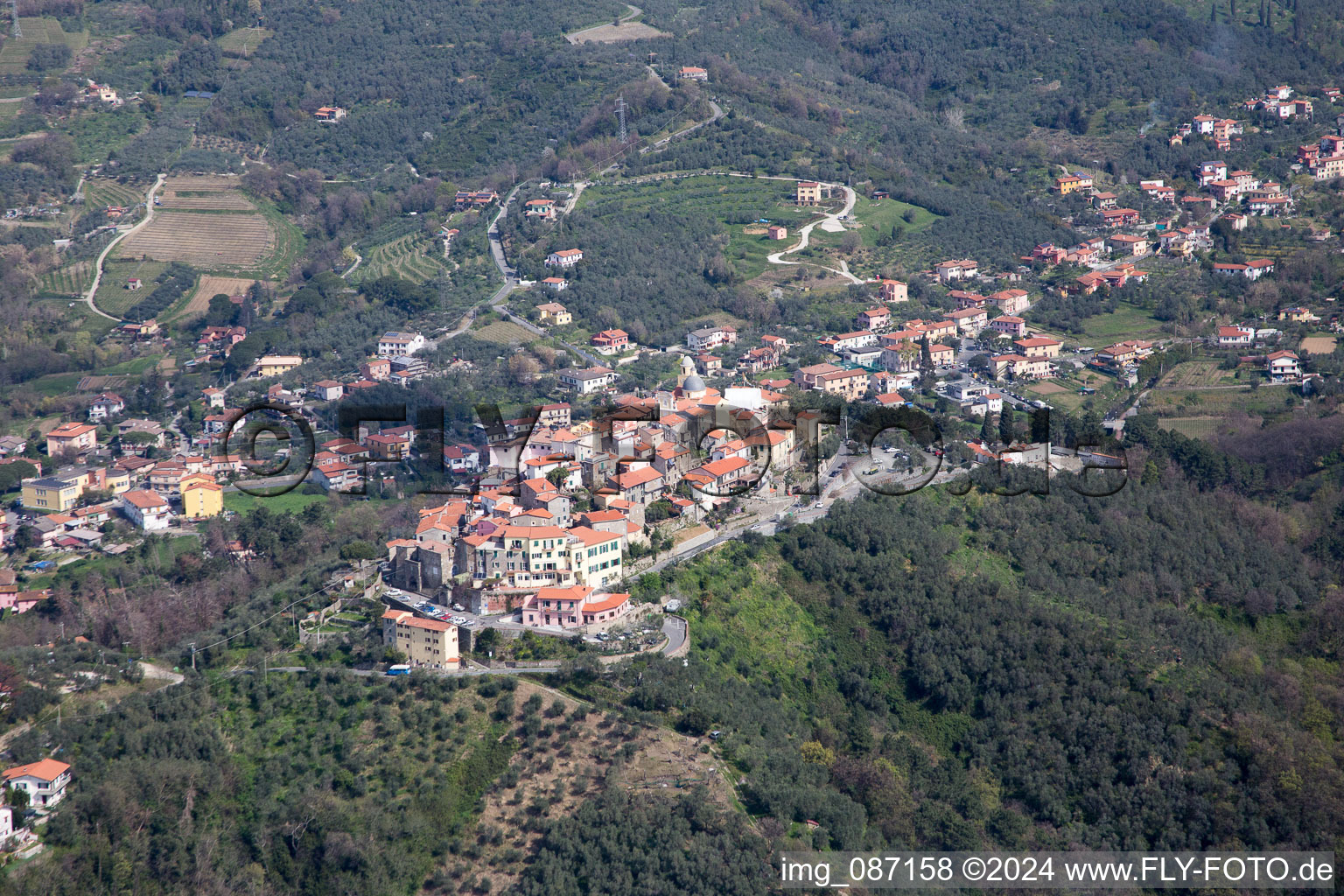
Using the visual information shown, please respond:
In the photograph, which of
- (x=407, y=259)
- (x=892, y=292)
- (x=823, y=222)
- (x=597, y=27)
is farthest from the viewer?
(x=597, y=27)

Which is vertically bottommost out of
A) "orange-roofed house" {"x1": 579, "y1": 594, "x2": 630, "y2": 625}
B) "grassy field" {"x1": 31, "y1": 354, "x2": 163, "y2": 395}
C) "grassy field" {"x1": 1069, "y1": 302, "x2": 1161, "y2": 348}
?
"grassy field" {"x1": 31, "y1": 354, "x2": 163, "y2": 395}

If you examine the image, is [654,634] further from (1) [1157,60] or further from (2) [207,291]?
(1) [1157,60]

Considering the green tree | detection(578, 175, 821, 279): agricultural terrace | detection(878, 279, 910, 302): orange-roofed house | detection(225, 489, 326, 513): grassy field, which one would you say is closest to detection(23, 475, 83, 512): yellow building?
detection(225, 489, 326, 513): grassy field

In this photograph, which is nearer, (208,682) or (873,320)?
(208,682)

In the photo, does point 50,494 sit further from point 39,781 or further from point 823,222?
point 823,222

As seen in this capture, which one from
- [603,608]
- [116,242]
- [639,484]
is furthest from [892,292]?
[116,242]

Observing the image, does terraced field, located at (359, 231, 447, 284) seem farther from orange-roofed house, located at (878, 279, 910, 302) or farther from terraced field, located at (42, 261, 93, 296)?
orange-roofed house, located at (878, 279, 910, 302)

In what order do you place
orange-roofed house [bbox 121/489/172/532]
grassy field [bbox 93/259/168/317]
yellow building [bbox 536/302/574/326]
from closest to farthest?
orange-roofed house [bbox 121/489/172/532], yellow building [bbox 536/302/574/326], grassy field [bbox 93/259/168/317]
